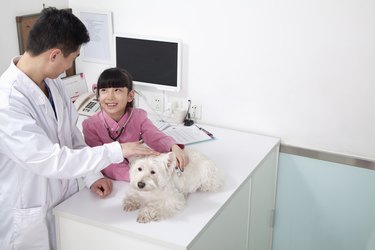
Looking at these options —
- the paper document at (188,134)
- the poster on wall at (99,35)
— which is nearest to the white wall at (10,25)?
the poster on wall at (99,35)

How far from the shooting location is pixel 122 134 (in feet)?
6.48

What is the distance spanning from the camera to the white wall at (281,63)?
7.06 feet

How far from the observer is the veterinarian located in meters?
1.47

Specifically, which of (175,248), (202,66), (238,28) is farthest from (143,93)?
(175,248)

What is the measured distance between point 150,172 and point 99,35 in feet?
4.58

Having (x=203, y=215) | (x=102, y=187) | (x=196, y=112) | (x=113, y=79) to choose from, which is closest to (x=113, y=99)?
(x=113, y=79)

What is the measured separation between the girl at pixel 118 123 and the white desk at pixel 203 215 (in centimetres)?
20

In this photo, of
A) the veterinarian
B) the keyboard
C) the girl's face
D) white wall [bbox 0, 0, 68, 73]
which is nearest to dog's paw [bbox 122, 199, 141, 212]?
the veterinarian

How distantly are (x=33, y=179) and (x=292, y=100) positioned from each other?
134 cm

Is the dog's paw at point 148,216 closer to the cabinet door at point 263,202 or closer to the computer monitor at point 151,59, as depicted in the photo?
the cabinet door at point 263,202

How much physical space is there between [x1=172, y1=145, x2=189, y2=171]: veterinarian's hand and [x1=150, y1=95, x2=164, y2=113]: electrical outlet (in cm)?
87

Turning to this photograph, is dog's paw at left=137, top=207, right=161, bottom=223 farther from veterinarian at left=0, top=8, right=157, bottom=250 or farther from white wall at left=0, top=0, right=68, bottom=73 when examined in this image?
white wall at left=0, top=0, right=68, bottom=73

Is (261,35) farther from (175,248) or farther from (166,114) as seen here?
(175,248)

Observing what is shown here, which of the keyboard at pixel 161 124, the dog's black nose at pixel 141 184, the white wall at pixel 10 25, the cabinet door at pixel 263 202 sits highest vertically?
the white wall at pixel 10 25
